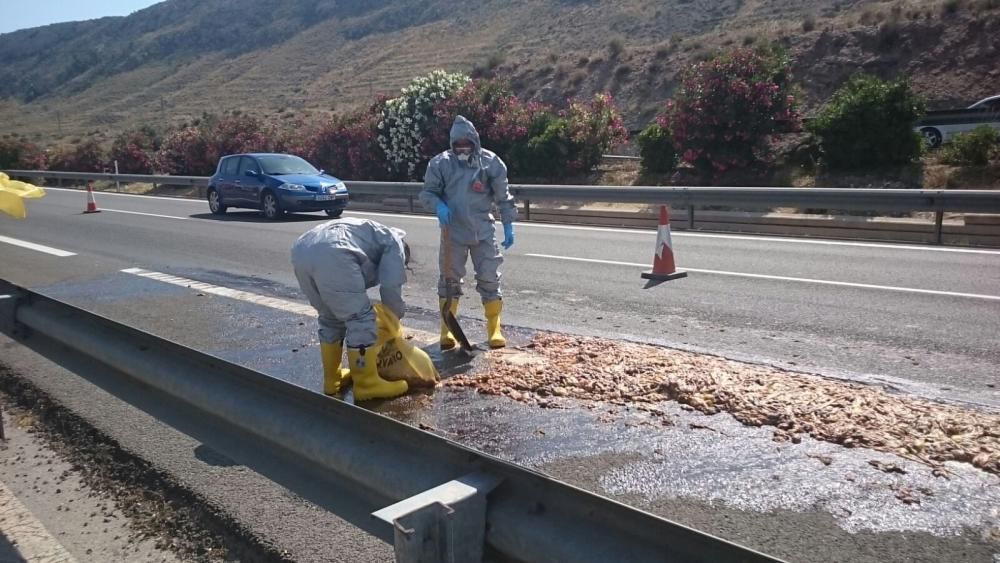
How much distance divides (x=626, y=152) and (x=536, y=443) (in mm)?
22251

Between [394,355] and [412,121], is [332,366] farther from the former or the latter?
[412,121]

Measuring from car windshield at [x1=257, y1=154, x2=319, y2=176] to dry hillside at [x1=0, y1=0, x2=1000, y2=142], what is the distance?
15.9m

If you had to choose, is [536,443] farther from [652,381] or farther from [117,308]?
[117,308]

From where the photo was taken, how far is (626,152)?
2586cm

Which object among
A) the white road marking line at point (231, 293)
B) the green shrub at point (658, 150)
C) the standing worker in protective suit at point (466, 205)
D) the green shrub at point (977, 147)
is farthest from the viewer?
the green shrub at point (658, 150)

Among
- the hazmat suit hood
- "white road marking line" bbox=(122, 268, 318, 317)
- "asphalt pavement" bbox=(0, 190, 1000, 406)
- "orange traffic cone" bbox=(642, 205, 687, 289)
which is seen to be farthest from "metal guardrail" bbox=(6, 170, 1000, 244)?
the hazmat suit hood

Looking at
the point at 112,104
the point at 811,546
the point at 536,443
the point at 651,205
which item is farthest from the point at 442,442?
the point at 112,104

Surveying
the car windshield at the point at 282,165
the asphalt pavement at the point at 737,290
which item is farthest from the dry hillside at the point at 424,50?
the asphalt pavement at the point at 737,290

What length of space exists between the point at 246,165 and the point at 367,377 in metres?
15.0

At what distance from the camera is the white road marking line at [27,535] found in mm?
3523

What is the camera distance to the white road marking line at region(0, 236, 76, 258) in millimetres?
12891

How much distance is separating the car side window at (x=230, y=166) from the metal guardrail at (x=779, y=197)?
12.2ft

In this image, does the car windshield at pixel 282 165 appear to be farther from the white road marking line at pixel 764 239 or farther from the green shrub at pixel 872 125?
the green shrub at pixel 872 125

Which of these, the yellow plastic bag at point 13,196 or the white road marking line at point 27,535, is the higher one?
the yellow plastic bag at point 13,196
